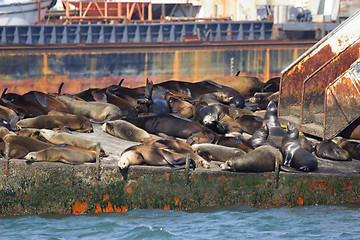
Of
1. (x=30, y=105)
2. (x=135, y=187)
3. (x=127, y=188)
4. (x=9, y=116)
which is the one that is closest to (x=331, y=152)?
(x=135, y=187)

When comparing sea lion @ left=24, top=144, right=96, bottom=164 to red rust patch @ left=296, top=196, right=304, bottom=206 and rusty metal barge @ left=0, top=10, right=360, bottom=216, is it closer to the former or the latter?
rusty metal barge @ left=0, top=10, right=360, bottom=216

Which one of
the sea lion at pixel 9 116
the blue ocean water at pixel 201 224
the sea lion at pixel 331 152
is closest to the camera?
the blue ocean water at pixel 201 224

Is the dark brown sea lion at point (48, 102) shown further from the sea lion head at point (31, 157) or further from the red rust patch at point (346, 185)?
the red rust patch at point (346, 185)

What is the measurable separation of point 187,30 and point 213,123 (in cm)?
2071

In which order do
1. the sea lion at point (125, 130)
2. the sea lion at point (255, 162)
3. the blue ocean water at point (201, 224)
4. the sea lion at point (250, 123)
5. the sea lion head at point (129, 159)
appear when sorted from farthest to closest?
the sea lion at point (250, 123) < the sea lion at point (125, 130) < the sea lion at point (255, 162) < the sea lion head at point (129, 159) < the blue ocean water at point (201, 224)

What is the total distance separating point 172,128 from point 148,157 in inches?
73.2

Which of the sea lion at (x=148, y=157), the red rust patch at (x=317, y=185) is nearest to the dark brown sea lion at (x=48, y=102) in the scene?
the sea lion at (x=148, y=157)

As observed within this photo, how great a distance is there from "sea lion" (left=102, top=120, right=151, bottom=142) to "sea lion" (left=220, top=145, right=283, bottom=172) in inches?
79.6

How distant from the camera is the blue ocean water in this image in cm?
740

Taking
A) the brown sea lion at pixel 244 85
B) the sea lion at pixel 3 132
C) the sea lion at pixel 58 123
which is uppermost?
the brown sea lion at pixel 244 85

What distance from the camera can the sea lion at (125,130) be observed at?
9988 mm

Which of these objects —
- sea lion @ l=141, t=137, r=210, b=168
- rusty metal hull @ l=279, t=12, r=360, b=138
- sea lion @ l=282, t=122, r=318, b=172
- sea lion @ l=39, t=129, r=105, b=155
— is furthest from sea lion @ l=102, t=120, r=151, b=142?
rusty metal hull @ l=279, t=12, r=360, b=138

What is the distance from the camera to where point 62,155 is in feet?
27.4

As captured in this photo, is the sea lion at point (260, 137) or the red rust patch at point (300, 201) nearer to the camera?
the red rust patch at point (300, 201)
